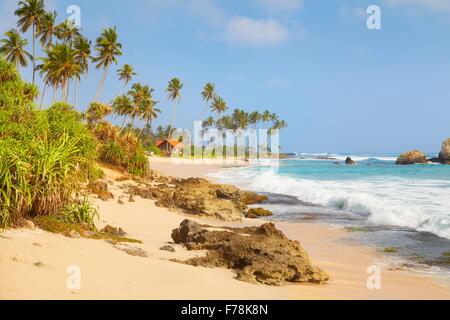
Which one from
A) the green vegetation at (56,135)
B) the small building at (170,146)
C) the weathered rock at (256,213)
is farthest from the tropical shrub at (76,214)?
the small building at (170,146)

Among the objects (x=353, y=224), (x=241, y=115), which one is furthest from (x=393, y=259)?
(x=241, y=115)

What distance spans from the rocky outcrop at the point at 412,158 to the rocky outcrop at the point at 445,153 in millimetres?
4912

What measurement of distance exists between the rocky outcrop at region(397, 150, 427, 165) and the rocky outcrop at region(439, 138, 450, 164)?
4912mm

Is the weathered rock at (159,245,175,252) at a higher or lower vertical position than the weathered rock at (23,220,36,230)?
lower

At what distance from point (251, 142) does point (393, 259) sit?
120 metres

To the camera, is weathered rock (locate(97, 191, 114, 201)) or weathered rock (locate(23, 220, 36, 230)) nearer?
weathered rock (locate(23, 220, 36, 230))

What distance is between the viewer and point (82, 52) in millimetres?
43688

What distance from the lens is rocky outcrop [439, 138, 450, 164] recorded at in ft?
263

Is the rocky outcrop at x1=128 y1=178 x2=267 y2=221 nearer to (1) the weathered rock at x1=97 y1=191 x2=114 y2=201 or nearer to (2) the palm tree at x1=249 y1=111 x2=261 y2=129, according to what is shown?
(1) the weathered rock at x1=97 y1=191 x2=114 y2=201

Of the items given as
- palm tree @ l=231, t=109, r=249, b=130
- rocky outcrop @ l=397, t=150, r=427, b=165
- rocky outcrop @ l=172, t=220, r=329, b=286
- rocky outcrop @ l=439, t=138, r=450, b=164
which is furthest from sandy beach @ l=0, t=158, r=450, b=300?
palm tree @ l=231, t=109, r=249, b=130

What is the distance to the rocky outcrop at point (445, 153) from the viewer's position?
263 feet

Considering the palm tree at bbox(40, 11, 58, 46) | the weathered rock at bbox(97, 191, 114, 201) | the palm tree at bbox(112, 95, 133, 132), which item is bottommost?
the weathered rock at bbox(97, 191, 114, 201)
